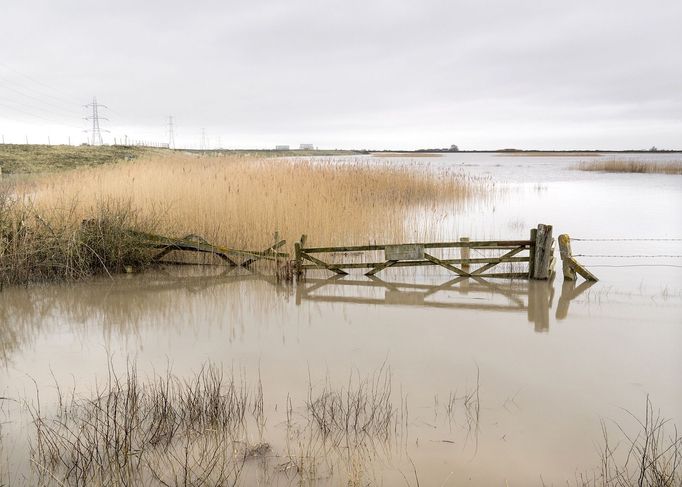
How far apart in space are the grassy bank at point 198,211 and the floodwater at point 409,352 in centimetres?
72

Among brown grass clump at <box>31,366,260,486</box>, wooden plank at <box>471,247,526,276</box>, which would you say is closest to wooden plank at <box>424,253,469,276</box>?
wooden plank at <box>471,247,526,276</box>

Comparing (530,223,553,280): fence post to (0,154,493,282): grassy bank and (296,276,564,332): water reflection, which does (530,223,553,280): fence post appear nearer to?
(296,276,564,332): water reflection

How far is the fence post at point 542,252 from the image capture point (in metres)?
8.66

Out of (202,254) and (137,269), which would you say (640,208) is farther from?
(137,269)

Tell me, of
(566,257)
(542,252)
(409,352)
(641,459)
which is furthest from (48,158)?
(641,459)

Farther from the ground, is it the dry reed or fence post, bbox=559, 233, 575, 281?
fence post, bbox=559, 233, 575, 281

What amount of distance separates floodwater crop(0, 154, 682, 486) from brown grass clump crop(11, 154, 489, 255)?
1828mm

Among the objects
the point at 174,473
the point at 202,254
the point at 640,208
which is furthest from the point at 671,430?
the point at 640,208

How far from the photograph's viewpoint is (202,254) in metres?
10.6

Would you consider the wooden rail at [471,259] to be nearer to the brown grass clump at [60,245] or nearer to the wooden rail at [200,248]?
the wooden rail at [200,248]

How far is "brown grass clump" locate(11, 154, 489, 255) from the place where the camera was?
1137cm

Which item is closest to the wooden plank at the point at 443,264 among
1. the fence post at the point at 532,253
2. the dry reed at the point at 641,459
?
the fence post at the point at 532,253

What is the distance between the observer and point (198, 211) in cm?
1190

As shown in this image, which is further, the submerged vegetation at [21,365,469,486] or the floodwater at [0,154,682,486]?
the floodwater at [0,154,682,486]
